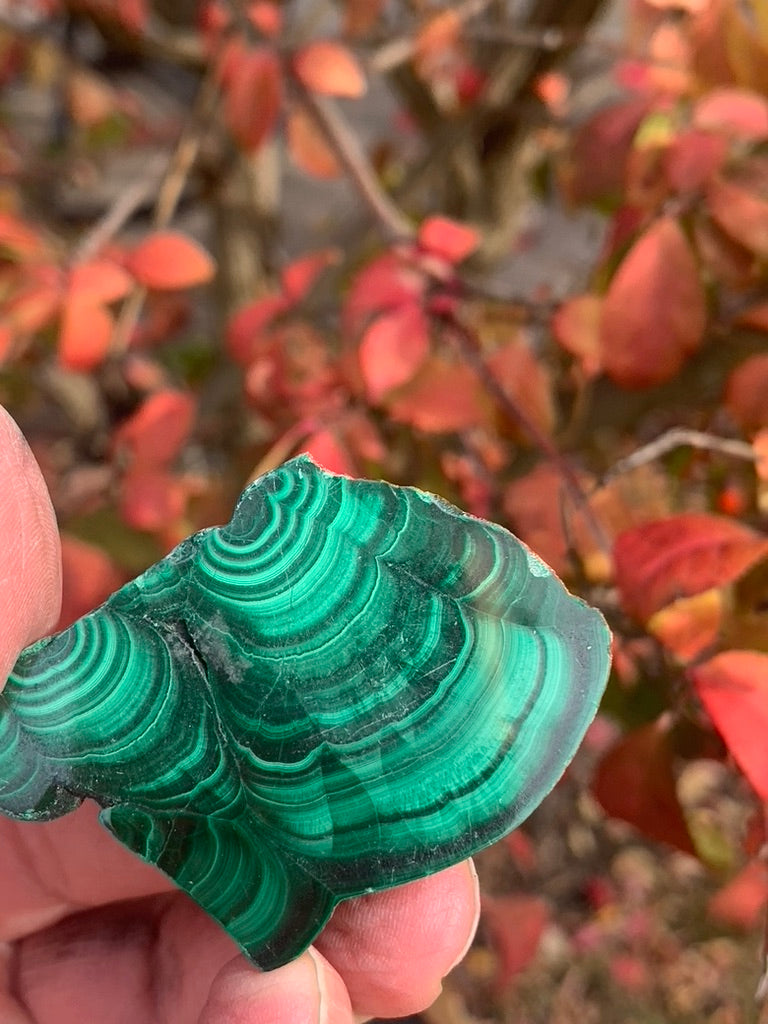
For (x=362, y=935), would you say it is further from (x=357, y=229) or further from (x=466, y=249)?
(x=357, y=229)

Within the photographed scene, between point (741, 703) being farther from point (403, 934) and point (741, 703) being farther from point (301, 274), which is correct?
point (301, 274)

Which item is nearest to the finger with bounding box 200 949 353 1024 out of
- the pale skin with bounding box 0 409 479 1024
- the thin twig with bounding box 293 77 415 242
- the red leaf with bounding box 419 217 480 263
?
the pale skin with bounding box 0 409 479 1024

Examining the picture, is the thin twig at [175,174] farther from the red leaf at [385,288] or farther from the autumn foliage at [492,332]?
the red leaf at [385,288]

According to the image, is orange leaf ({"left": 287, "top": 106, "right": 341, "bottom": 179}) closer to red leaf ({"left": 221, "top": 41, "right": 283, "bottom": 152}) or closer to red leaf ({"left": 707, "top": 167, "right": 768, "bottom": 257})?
red leaf ({"left": 221, "top": 41, "right": 283, "bottom": 152})

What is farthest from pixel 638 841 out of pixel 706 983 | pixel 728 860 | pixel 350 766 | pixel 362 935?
pixel 350 766

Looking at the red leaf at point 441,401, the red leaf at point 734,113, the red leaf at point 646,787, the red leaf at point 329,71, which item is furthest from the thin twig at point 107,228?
the red leaf at point 646,787

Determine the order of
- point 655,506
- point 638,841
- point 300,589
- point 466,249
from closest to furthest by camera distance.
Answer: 1. point 300,589
2. point 466,249
3. point 655,506
4. point 638,841
